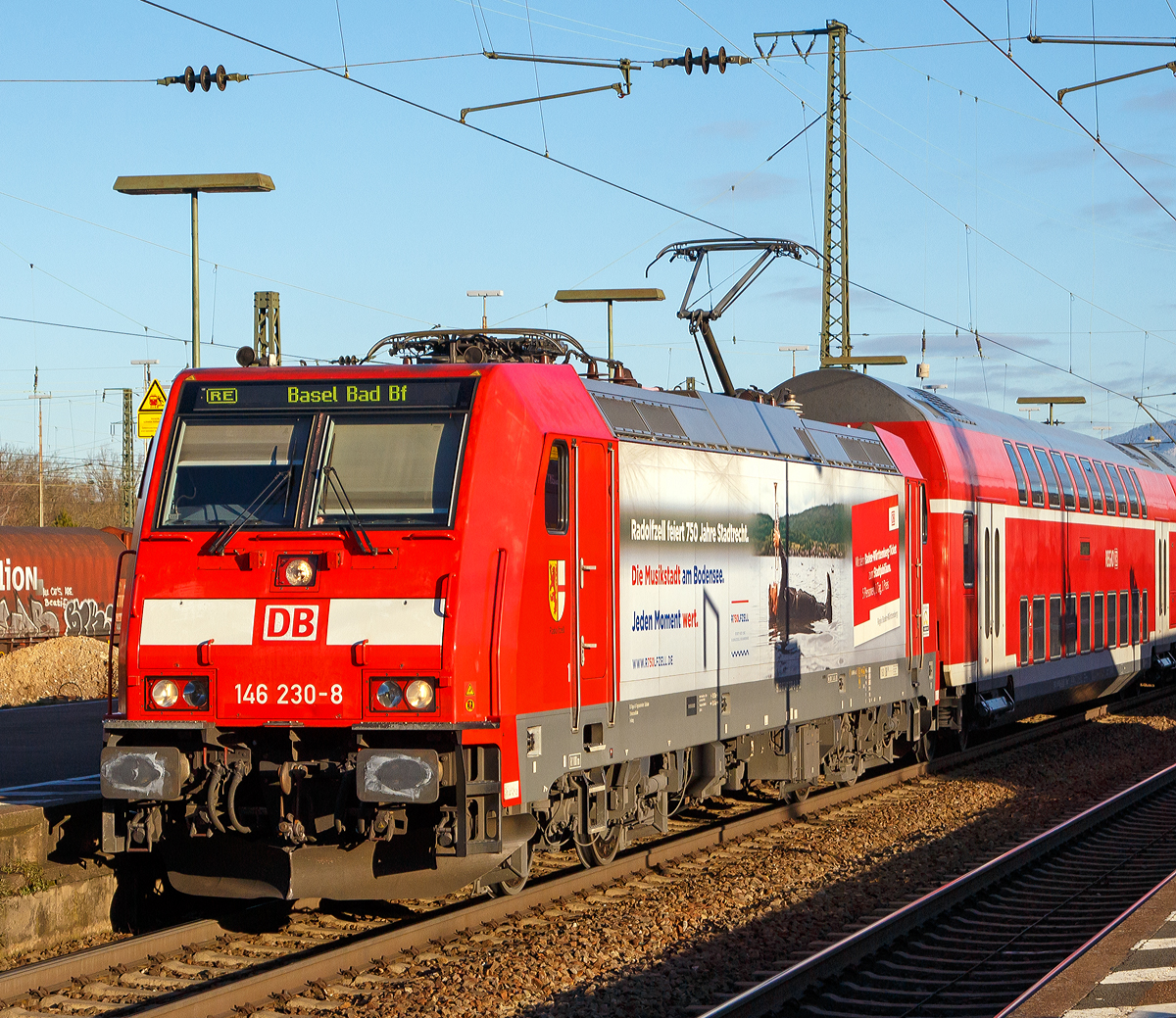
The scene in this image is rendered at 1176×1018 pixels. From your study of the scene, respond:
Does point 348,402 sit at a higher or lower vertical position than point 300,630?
higher

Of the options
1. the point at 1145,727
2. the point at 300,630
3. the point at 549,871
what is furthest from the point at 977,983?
the point at 1145,727

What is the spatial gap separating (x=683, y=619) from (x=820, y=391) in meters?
8.56

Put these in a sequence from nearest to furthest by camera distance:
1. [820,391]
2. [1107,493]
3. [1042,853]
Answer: [1042,853] < [820,391] < [1107,493]

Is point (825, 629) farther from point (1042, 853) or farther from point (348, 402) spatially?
point (348, 402)

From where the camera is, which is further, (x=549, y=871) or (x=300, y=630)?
(x=549, y=871)

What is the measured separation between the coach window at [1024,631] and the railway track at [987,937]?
737 cm

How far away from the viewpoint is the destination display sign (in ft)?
32.7

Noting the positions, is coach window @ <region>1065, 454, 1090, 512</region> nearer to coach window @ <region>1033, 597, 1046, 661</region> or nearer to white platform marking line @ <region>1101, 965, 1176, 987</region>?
coach window @ <region>1033, 597, 1046, 661</region>

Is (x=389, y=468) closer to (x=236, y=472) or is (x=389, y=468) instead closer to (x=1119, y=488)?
(x=236, y=472)

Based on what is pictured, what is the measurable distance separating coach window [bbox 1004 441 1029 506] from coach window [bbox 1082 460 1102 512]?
3.74 metres

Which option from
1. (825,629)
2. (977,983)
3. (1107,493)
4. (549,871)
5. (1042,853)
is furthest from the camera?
(1107,493)

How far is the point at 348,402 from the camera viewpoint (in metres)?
10.1

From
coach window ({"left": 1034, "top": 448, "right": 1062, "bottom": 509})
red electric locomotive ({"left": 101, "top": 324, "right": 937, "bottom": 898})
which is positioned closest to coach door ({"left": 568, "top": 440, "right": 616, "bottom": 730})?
red electric locomotive ({"left": 101, "top": 324, "right": 937, "bottom": 898})

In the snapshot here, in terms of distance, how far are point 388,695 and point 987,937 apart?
4653mm
